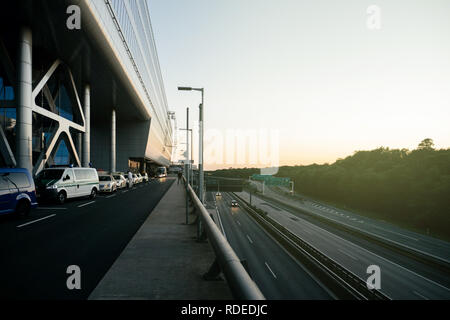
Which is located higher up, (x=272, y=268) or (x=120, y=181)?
(x=120, y=181)

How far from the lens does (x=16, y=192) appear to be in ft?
28.4

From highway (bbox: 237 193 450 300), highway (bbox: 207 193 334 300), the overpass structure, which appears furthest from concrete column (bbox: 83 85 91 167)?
highway (bbox: 237 193 450 300)

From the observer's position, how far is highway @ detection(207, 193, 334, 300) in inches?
812

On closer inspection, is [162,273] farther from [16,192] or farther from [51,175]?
[51,175]

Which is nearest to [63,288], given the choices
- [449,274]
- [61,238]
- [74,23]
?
[61,238]

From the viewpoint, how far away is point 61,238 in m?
6.20

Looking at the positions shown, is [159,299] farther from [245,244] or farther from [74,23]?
[245,244]

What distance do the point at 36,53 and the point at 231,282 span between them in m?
29.6

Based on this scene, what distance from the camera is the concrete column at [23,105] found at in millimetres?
15828

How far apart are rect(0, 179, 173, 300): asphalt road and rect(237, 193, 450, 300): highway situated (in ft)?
88.2

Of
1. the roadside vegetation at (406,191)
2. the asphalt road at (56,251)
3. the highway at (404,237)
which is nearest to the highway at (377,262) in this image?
the highway at (404,237)

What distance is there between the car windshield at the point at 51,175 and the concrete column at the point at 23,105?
3.92m

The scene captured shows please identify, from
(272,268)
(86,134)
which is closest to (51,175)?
(86,134)

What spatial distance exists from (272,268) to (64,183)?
22.0 meters
